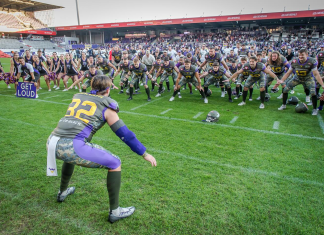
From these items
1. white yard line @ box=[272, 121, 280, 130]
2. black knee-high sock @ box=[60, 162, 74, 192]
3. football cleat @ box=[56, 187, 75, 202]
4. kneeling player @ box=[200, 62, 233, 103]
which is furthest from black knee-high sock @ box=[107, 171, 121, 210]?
kneeling player @ box=[200, 62, 233, 103]

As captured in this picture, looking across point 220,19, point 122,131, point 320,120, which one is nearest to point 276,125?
point 320,120

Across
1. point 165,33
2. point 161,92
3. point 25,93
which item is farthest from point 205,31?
point 25,93

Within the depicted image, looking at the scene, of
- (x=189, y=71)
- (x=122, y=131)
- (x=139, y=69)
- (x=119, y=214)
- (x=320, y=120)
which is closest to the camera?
(x=122, y=131)

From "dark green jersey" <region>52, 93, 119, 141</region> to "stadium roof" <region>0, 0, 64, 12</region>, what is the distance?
60.5 m

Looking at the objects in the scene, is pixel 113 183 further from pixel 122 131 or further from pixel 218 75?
pixel 218 75

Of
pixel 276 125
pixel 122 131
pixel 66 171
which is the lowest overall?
pixel 276 125

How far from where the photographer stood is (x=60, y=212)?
2770 millimetres

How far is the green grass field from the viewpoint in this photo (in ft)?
8.41

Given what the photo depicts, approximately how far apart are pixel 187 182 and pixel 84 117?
191 cm

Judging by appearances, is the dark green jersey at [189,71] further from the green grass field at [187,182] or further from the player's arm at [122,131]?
the player's arm at [122,131]

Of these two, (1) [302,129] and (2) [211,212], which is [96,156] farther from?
(1) [302,129]

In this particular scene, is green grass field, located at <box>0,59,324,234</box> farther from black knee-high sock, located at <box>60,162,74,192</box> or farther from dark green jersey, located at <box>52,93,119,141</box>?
dark green jersey, located at <box>52,93,119,141</box>

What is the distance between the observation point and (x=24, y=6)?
171 feet

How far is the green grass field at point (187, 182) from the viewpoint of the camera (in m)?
2.56
